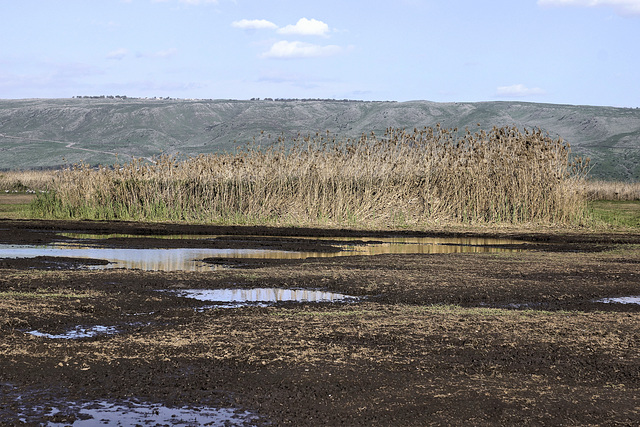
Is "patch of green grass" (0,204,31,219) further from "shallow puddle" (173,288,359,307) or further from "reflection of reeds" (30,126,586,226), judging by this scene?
"shallow puddle" (173,288,359,307)

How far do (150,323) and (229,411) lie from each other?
341 centimetres

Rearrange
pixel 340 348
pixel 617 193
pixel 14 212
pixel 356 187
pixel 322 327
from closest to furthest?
pixel 340 348, pixel 322 327, pixel 356 187, pixel 14 212, pixel 617 193

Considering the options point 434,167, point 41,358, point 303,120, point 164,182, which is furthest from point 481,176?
point 303,120

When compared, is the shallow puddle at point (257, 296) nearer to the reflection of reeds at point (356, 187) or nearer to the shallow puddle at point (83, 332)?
the shallow puddle at point (83, 332)

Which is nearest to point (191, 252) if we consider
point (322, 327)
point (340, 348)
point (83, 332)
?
point (83, 332)

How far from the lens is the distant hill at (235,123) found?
A: 128125mm

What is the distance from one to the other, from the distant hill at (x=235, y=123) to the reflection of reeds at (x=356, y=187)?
89.9m

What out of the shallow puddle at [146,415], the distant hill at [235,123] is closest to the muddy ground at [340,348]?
the shallow puddle at [146,415]

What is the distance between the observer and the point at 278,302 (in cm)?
1120

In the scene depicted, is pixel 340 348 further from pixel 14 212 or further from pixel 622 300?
pixel 14 212

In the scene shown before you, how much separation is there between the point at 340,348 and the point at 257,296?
12.2 feet

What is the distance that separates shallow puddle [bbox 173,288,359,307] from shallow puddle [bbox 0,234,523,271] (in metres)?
2.85

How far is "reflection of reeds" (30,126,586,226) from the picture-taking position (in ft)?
92.6

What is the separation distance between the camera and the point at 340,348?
8.20 m
